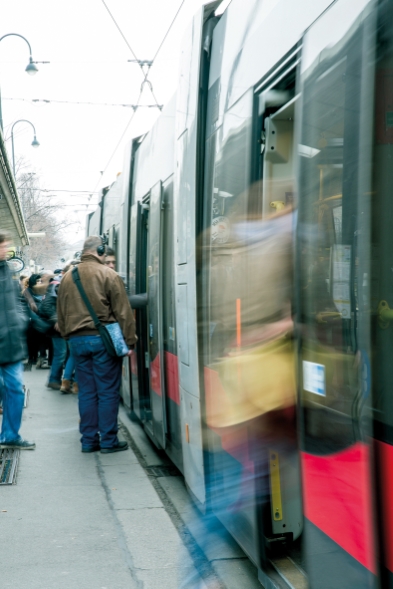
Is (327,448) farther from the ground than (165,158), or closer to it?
closer to it

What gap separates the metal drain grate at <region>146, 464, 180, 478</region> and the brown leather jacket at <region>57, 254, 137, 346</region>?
113 cm

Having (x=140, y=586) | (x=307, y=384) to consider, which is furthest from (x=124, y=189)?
(x=307, y=384)

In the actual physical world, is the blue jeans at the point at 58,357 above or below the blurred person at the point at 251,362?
below

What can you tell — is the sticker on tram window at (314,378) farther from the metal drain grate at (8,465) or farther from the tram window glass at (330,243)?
the metal drain grate at (8,465)

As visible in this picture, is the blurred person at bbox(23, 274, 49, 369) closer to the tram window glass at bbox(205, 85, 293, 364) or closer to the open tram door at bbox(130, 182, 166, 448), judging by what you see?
the open tram door at bbox(130, 182, 166, 448)

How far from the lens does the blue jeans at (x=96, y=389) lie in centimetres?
715

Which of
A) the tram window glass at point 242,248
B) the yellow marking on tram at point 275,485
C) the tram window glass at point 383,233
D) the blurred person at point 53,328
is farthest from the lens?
the blurred person at point 53,328

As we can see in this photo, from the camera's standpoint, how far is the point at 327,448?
255cm

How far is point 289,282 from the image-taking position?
311 centimetres

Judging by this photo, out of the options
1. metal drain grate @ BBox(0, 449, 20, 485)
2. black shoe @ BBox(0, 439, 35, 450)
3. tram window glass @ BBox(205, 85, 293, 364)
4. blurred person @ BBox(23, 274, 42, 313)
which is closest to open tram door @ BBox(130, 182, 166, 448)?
black shoe @ BBox(0, 439, 35, 450)

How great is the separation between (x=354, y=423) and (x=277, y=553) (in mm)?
1529

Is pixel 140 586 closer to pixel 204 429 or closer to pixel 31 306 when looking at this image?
pixel 204 429

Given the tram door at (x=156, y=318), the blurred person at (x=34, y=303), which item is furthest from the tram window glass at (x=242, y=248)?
the blurred person at (x=34, y=303)

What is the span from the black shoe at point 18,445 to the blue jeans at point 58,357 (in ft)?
15.0
